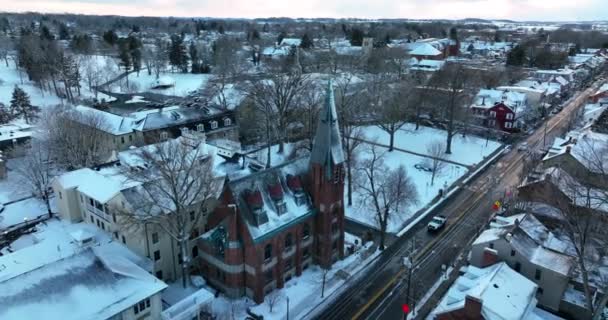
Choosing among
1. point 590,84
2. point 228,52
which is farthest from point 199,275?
point 590,84

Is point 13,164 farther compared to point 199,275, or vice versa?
point 13,164

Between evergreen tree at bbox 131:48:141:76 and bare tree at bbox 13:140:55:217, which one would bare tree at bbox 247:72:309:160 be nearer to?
bare tree at bbox 13:140:55:217

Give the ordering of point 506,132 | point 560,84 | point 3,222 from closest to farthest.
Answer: point 3,222
point 506,132
point 560,84

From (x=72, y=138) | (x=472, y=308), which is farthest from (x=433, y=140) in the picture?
(x=72, y=138)

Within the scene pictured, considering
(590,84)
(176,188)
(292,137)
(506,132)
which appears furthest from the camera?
(590,84)

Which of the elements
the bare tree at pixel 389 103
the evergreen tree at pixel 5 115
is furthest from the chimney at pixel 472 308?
the evergreen tree at pixel 5 115

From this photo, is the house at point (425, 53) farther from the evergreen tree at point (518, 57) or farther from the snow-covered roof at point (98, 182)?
the snow-covered roof at point (98, 182)

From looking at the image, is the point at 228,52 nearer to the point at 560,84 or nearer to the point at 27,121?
the point at 27,121

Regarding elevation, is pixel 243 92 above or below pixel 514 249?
above
